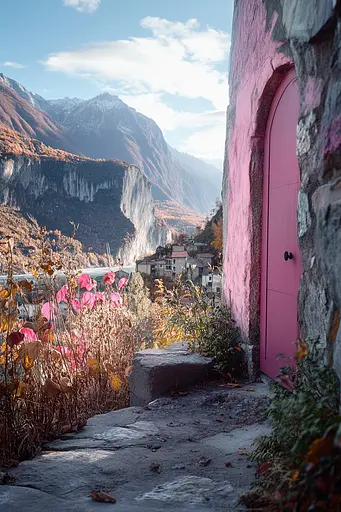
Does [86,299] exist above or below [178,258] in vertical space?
below

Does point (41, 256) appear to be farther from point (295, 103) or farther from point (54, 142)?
point (54, 142)

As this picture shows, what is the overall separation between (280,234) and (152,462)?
1.69m

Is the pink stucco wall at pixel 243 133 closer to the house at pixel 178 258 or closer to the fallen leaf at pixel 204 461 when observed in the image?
the fallen leaf at pixel 204 461

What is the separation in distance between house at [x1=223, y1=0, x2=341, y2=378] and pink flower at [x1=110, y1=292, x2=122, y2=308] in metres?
1.06

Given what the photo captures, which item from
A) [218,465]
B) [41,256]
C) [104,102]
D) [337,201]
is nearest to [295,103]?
[337,201]

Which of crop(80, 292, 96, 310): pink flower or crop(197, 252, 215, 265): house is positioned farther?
crop(197, 252, 215, 265): house

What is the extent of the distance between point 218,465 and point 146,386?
1.46m

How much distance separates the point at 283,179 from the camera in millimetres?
3090

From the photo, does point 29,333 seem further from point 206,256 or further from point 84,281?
point 206,256

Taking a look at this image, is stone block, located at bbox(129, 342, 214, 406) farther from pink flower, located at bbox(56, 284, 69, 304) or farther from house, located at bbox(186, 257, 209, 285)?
house, located at bbox(186, 257, 209, 285)

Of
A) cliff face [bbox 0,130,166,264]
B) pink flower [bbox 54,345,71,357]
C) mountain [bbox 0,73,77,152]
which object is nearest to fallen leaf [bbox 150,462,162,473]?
pink flower [bbox 54,345,71,357]

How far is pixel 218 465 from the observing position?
82.1 inches

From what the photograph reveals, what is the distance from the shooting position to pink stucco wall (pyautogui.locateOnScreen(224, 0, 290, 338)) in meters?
3.31

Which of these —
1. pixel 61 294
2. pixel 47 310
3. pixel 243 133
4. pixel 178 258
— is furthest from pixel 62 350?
pixel 178 258
